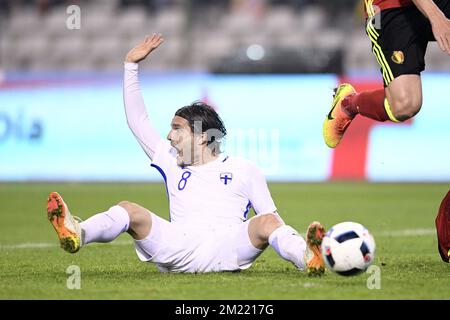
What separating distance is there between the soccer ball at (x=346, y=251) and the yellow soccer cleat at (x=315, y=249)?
43 millimetres

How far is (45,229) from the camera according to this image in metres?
10.4

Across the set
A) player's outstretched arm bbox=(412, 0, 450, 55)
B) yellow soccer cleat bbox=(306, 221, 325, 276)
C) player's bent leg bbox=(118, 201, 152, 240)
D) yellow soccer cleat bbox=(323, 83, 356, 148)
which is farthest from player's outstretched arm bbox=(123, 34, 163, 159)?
player's outstretched arm bbox=(412, 0, 450, 55)

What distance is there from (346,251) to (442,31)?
164cm

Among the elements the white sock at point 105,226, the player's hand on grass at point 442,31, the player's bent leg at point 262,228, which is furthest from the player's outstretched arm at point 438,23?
the white sock at point 105,226

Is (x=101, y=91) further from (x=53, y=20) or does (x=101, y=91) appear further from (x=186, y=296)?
(x=186, y=296)

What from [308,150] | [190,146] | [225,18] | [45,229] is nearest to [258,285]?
[190,146]

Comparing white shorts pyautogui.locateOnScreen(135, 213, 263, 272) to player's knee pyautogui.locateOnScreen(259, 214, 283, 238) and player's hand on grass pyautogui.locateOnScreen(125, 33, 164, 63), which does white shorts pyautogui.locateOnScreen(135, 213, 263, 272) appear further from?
player's hand on grass pyautogui.locateOnScreen(125, 33, 164, 63)

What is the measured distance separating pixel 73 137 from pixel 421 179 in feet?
16.8

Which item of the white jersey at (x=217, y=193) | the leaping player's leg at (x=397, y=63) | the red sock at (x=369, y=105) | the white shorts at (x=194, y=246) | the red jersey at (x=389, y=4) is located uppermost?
the red jersey at (x=389, y=4)

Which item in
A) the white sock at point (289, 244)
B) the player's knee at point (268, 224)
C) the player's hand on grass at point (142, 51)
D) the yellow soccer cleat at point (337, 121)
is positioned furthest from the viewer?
the yellow soccer cleat at point (337, 121)

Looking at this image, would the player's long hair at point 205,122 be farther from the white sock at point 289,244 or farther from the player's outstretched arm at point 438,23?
the player's outstretched arm at point 438,23

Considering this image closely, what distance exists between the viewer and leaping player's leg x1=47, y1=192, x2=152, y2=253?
613 cm

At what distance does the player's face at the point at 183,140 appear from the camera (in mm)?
6844

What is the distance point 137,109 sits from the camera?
7133 mm
